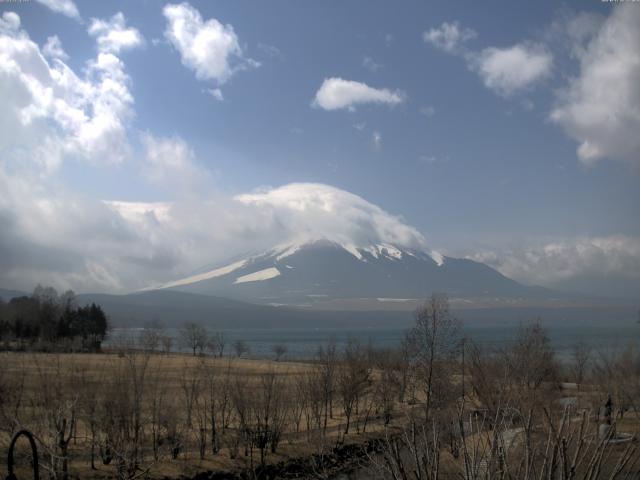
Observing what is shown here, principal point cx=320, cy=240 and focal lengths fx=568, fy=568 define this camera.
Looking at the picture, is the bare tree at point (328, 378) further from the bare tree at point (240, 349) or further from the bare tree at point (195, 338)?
the bare tree at point (195, 338)

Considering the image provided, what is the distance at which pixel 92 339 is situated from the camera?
12262 centimetres

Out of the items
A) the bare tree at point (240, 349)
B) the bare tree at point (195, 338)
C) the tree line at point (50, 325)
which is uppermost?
the tree line at point (50, 325)

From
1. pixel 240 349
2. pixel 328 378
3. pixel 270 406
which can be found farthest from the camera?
pixel 240 349

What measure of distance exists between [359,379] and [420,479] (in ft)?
136

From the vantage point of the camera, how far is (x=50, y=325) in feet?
397

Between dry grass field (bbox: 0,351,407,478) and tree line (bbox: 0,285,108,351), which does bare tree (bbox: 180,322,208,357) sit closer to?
tree line (bbox: 0,285,108,351)

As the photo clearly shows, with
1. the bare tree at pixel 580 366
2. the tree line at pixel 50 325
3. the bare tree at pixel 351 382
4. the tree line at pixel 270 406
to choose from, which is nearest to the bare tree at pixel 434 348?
the tree line at pixel 270 406

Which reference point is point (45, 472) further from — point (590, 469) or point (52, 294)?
point (52, 294)

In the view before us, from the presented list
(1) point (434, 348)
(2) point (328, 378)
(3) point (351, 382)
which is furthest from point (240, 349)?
(1) point (434, 348)

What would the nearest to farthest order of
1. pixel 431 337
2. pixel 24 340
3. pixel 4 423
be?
1. pixel 4 423
2. pixel 431 337
3. pixel 24 340

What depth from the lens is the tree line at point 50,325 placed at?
368 ft

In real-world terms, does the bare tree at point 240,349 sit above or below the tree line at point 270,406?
below

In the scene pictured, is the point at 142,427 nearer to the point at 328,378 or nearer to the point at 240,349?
the point at 328,378

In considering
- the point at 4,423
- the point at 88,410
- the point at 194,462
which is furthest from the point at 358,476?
the point at 4,423
